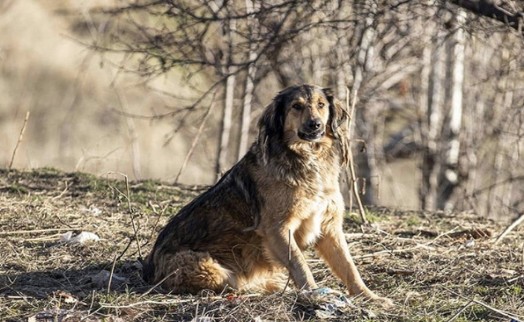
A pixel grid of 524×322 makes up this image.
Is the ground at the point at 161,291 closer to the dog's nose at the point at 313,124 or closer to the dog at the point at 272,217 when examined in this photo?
the dog at the point at 272,217

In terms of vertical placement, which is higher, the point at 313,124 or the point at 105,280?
the point at 313,124

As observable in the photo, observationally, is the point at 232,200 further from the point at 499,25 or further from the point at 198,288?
the point at 499,25

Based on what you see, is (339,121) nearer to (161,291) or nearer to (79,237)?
(161,291)

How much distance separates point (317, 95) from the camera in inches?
258

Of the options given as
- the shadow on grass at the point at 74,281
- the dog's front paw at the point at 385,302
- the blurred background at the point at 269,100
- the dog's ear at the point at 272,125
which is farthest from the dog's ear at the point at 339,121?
the blurred background at the point at 269,100

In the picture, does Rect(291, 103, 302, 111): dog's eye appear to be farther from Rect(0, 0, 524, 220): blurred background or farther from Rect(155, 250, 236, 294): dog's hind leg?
Rect(0, 0, 524, 220): blurred background

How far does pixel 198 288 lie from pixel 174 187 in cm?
439

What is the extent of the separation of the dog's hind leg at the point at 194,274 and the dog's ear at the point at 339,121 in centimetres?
130

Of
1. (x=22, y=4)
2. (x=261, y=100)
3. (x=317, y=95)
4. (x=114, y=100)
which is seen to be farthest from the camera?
(x=22, y=4)

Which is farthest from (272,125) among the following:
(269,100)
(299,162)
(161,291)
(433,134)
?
(433,134)

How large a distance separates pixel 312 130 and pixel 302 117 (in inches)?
5.7

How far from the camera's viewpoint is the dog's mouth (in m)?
6.38

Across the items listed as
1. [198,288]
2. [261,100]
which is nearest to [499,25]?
[198,288]

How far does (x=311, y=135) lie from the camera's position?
6391 mm
